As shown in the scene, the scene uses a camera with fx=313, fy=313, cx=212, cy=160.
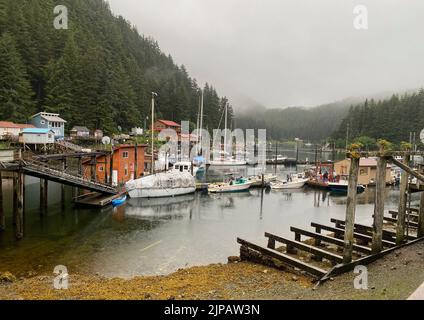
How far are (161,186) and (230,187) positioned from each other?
1231cm

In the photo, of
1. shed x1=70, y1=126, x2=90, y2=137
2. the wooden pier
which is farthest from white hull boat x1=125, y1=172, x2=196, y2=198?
shed x1=70, y1=126, x2=90, y2=137

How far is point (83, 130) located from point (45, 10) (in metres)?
50.5

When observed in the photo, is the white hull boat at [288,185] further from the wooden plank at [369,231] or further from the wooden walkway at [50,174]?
the wooden plank at [369,231]

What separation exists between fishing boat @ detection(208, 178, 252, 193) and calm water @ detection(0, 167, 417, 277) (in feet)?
9.46

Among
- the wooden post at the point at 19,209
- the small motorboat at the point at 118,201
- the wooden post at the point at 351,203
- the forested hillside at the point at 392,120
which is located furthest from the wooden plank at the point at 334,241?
the forested hillside at the point at 392,120

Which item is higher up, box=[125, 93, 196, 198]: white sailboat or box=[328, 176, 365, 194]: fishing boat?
box=[125, 93, 196, 198]: white sailboat

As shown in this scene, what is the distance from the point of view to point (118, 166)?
42812 millimetres

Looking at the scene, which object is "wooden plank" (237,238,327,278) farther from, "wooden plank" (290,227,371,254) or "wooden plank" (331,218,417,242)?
"wooden plank" (331,218,417,242)

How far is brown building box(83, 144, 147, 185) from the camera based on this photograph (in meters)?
42.0

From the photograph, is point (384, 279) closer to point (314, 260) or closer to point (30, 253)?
point (314, 260)

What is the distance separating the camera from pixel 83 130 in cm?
6228

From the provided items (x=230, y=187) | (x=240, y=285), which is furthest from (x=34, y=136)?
(x=240, y=285)

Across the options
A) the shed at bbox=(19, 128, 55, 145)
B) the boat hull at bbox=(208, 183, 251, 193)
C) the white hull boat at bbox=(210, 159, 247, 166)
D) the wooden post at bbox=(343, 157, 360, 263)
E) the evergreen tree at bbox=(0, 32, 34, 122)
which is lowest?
the boat hull at bbox=(208, 183, 251, 193)

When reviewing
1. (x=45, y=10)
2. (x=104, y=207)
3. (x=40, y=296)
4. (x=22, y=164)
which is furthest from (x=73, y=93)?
(x=40, y=296)
